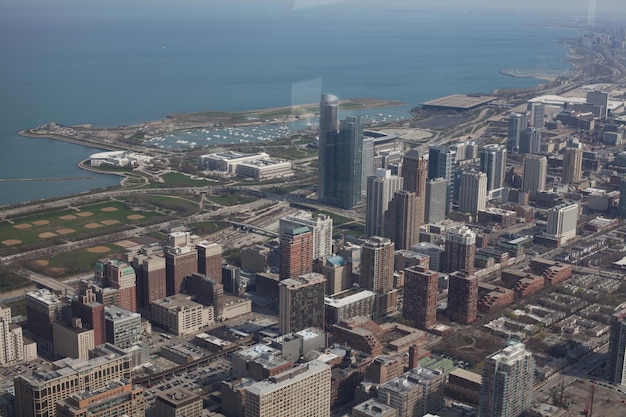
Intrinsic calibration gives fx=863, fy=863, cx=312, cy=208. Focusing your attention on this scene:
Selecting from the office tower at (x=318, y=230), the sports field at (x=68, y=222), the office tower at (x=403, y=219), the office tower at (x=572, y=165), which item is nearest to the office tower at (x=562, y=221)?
the office tower at (x=403, y=219)

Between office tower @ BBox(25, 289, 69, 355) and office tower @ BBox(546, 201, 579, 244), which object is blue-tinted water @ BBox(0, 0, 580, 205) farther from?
office tower @ BBox(546, 201, 579, 244)

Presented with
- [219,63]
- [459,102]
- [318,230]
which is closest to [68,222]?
[318,230]

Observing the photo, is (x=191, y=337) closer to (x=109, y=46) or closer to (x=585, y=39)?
(x=585, y=39)

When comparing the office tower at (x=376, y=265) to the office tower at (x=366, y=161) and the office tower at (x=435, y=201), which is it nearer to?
the office tower at (x=435, y=201)

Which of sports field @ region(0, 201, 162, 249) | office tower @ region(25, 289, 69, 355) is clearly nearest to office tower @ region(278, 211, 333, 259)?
sports field @ region(0, 201, 162, 249)

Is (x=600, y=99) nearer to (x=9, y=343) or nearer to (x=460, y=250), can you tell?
(x=460, y=250)

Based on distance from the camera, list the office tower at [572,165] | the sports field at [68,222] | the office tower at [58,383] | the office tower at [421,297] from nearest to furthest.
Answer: the office tower at [58,383] → the office tower at [421,297] → the sports field at [68,222] → the office tower at [572,165]
